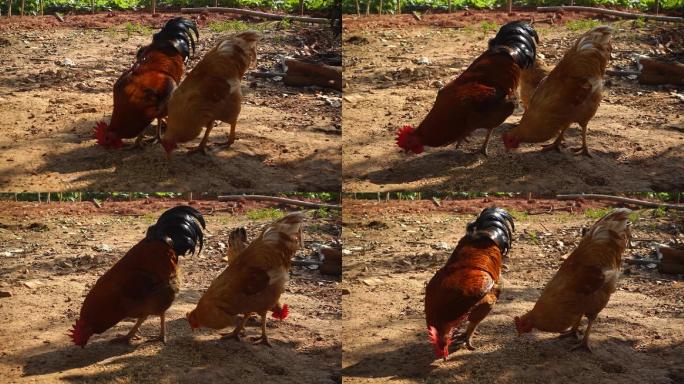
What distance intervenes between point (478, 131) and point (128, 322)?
338cm

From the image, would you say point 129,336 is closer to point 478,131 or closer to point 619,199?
point 478,131

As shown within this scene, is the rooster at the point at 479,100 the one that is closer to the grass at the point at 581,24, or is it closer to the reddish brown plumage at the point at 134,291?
the reddish brown plumage at the point at 134,291

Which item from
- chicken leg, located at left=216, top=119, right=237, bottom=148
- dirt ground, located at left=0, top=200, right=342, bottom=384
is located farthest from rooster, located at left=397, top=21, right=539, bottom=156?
dirt ground, located at left=0, top=200, right=342, bottom=384

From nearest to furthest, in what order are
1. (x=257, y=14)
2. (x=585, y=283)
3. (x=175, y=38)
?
(x=585, y=283), (x=175, y=38), (x=257, y=14)

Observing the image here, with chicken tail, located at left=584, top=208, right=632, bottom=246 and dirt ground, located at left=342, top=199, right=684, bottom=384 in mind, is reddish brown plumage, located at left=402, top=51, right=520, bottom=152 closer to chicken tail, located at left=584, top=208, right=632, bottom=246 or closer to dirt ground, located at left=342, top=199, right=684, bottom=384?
chicken tail, located at left=584, top=208, right=632, bottom=246

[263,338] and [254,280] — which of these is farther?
[263,338]

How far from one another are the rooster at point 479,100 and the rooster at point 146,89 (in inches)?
75.1

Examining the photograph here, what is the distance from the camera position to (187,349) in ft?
26.3

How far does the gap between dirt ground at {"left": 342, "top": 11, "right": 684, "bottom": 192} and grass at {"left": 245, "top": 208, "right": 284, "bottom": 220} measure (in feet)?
4.22

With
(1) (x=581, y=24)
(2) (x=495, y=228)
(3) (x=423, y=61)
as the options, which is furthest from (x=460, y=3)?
(2) (x=495, y=228)

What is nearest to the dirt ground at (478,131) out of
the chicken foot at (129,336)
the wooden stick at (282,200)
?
the wooden stick at (282,200)

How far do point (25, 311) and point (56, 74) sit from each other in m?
2.35

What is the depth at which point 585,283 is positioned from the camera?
7.66 meters

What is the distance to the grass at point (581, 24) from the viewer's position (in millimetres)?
10430
